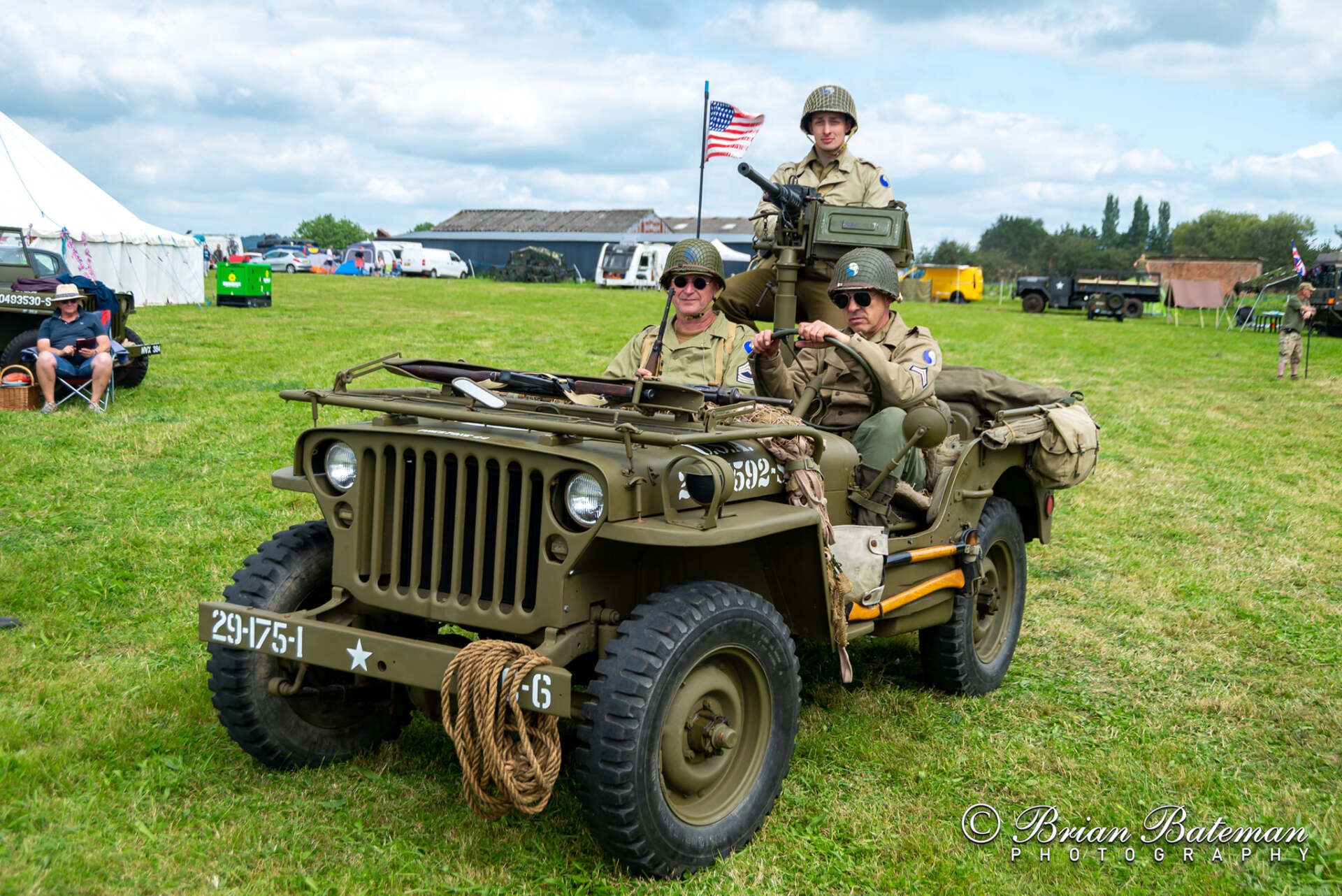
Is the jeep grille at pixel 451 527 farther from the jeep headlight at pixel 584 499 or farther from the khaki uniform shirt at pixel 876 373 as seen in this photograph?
the khaki uniform shirt at pixel 876 373

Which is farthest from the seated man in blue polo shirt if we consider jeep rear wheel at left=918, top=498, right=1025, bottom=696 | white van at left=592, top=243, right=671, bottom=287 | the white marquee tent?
white van at left=592, top=243, right=671, bottom=287

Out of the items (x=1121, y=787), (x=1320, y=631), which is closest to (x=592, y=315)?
(x=1320, y=631)

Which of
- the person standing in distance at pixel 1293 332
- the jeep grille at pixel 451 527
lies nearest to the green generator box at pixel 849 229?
the jeep grille at pixel 451 527

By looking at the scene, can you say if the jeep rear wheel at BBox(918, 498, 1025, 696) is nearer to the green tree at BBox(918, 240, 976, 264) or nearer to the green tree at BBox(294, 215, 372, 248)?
the green tree at BBox(918, 240, 976, 264)

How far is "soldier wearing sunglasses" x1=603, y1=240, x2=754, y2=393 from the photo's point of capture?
19.3ft

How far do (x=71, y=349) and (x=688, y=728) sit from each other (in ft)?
35.3

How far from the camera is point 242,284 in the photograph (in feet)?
91.4

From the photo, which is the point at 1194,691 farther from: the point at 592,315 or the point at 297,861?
the point at 592,315

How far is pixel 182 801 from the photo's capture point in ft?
13.5

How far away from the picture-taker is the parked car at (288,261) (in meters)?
55.4

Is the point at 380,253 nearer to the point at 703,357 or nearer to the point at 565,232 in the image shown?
the point at 565,232

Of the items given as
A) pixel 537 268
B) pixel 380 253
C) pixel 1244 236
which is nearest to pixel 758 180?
pixel 537 268

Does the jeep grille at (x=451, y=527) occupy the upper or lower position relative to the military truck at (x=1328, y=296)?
lower

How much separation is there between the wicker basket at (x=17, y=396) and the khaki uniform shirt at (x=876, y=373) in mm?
9443
